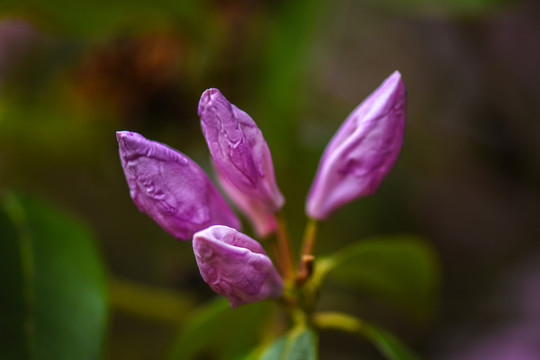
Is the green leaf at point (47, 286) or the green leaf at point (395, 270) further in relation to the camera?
the green leaf at point (395, 270)

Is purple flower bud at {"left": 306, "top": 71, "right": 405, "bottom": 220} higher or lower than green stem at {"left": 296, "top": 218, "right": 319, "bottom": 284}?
higher

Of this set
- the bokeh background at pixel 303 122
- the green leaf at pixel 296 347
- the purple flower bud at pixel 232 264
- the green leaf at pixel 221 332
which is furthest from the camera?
the bokeh background at pixel 303 122

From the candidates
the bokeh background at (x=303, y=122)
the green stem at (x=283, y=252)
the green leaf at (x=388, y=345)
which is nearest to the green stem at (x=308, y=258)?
the green stem at (x=283, y=252)

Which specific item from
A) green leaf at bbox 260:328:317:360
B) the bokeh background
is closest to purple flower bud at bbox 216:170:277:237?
green leaf at bbox 260:328:317:360

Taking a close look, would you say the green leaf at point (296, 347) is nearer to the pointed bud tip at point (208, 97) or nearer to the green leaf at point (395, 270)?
the green leaf at point (395, 270)

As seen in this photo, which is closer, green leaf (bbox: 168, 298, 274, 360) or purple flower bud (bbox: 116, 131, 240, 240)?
purple flower bud (bbox: 116, 131, 240, 240)

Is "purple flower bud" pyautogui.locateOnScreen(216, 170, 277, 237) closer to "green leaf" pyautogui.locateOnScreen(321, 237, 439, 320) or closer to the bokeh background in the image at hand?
"green leaf" pyautogui.locateOnScreen(321, 237, 439, 320)

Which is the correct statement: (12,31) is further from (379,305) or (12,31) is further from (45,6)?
(379,305)

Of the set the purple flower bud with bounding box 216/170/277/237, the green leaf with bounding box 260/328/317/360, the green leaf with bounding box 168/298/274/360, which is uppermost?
the purple flower bud with bounding box 216/170/277/237
